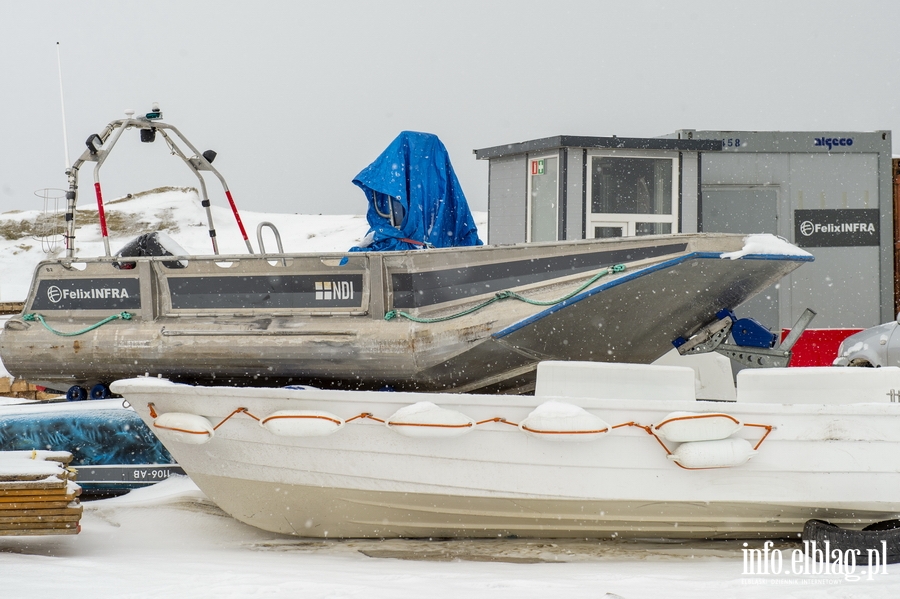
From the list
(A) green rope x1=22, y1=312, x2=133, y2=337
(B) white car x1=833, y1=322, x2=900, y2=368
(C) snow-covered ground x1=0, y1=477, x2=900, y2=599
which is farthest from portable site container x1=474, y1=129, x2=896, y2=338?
(C) snow-covered ground x1=0, y1=477, x2=900, y2=599

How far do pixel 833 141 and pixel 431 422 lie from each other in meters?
7.47

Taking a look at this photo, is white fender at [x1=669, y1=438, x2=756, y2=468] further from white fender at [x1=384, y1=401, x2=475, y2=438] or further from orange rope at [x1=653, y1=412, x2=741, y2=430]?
white fender at [x1=384, y1=401, x2=475, y2=438]

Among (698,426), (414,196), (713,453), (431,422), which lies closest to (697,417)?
(698,426)

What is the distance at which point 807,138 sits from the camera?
33.3 ft

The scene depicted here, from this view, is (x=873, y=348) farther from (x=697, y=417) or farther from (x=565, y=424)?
(x=565, y=424)

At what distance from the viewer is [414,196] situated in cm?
649

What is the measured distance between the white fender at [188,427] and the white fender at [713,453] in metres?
2.41

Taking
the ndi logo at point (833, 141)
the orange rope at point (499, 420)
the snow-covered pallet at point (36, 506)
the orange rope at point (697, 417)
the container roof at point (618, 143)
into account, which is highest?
the ndi logo at point (833, 141)

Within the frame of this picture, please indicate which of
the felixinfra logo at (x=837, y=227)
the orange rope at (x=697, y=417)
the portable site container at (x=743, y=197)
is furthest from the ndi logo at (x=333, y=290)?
the felixinfra logo at (x=837, y=227)

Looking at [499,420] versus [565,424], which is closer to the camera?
[565,424]

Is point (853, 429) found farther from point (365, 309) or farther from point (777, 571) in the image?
point (365, 309)

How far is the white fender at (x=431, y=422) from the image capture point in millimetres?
4578

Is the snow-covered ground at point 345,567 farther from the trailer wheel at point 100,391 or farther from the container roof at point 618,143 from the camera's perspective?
the container roof at point 618,143

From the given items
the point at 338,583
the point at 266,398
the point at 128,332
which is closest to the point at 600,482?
the point at 338,583
